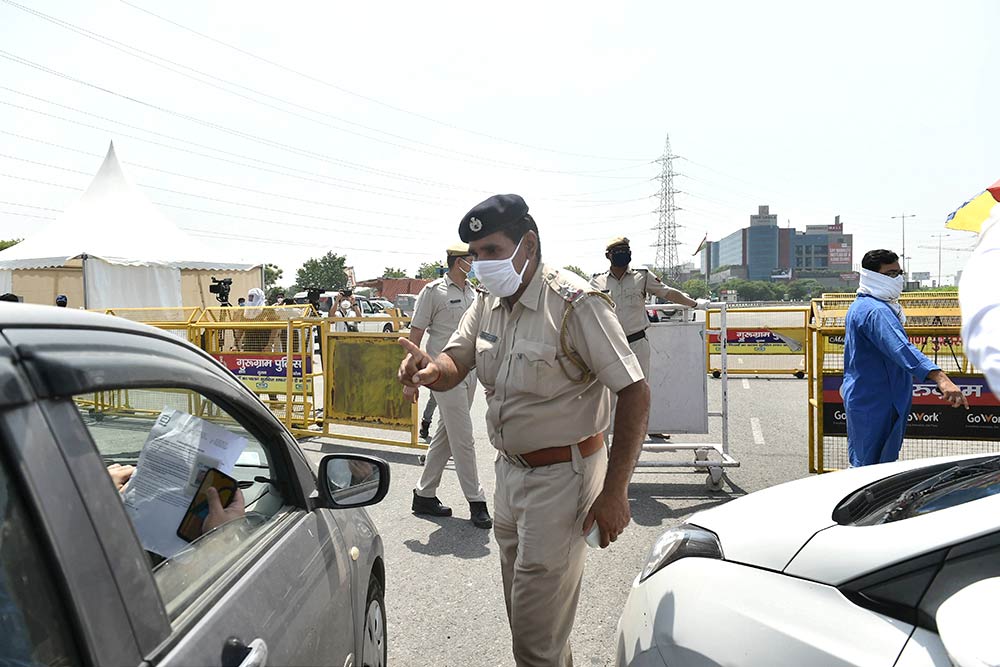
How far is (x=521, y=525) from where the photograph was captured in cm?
255

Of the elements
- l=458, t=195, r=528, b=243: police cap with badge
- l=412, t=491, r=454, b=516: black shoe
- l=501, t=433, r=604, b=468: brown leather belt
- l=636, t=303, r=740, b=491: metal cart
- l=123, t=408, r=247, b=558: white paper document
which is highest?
l=458, t=195, r=528, b=243: police cap with badge

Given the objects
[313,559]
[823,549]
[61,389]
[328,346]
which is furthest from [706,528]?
[328,346]

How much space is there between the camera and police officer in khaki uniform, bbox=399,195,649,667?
246 cm

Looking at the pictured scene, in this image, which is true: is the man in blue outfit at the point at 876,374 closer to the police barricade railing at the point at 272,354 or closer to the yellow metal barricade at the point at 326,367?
the yellow metal barricade at the point at 326,367

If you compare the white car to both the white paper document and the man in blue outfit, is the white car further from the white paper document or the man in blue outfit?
the man in blue outfit

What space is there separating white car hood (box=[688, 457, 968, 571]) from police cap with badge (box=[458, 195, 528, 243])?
1297 mm

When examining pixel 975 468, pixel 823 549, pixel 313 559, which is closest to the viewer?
pixel 823 549

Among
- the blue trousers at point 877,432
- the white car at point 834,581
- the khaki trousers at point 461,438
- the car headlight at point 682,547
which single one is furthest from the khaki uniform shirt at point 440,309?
the white car at point 834,581

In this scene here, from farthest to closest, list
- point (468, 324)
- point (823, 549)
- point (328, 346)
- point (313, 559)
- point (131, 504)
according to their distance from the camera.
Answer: point (328, 346), point (468, 324), point (313, 559), point (823, 549), point (131, 504)

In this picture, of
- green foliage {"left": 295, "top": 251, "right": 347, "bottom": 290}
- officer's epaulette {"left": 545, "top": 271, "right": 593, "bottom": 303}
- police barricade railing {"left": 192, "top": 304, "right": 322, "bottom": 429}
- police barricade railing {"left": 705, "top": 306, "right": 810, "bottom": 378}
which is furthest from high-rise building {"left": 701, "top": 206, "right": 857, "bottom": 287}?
officer's epaulette {"left": 545, "top": 271, "right": 593, "bottom": 303}

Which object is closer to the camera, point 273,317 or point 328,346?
point 328,346

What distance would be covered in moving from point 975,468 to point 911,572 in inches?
33.8

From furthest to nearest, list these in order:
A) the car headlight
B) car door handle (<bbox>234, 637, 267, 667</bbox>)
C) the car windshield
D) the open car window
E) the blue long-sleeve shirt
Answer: the blue long-sleeve shirt → the car headlight → the car windshield → the open car window → car door handle (<bbox>234, 637, 267, 667</bbox>)

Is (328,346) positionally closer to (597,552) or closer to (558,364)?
(597,552)
